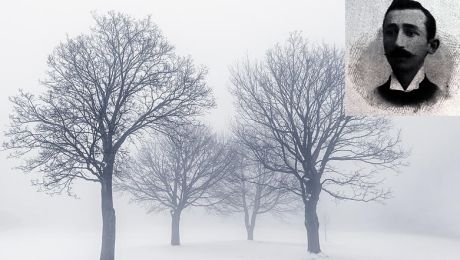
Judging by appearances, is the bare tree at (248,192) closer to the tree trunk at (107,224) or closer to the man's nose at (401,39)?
the tree trunk at (107,224)

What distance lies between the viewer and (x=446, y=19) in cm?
500

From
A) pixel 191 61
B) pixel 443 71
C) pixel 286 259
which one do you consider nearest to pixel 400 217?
pixel 286 259

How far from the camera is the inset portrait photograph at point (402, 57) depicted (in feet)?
16.3

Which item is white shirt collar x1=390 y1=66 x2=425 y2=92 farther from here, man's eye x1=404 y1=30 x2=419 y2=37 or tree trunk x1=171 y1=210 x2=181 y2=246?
tree trunk x1=171 y1=210 x2=181 y2=246

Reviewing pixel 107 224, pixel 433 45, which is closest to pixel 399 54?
pixel 433 45

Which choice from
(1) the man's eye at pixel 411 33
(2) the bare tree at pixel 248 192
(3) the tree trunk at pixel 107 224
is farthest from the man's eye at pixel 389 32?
(2) the bare tree at pixel 248 192

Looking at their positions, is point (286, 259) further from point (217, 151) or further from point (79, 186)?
point (79, 186)

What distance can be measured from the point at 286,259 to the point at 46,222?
3635 inches

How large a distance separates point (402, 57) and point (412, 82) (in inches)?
15.6

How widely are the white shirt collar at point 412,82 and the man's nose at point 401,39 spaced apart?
1.42 feet

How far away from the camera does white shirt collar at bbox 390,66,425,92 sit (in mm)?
5090

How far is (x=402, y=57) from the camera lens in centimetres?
496

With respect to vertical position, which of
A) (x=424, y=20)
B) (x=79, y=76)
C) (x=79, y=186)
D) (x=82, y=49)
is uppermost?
(x=79, y=186)

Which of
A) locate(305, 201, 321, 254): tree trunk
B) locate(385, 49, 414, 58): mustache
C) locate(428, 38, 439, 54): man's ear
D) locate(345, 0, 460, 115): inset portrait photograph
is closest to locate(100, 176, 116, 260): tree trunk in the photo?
locate(305, 201, 321, 254): tree trunk
